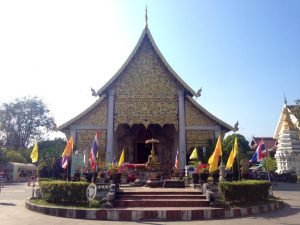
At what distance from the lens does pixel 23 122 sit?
45.7m

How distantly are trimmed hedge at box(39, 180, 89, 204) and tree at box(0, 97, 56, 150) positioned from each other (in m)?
34.8

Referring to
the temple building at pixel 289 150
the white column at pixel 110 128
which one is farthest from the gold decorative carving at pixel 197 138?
the temple building at pixel 289 150

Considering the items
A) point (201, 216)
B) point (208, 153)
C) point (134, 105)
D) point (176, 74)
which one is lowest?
point (201, 216)

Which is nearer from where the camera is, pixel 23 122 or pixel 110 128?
pixel 110 128

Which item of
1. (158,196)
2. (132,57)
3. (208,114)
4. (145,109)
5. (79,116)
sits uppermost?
(132,57)

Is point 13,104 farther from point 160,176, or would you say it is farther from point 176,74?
point 160,176

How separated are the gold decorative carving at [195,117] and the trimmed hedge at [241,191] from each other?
10.4 m

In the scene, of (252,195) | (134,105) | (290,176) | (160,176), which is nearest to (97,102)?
(134,105)

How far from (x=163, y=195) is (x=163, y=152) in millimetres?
13364

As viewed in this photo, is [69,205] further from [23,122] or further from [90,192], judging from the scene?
[23,122]

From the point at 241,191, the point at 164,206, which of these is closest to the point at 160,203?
the point at 164,206

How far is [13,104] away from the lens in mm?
44906

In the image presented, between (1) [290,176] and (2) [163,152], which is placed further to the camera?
(1) [290,176]

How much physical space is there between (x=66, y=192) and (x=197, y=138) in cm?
1227
